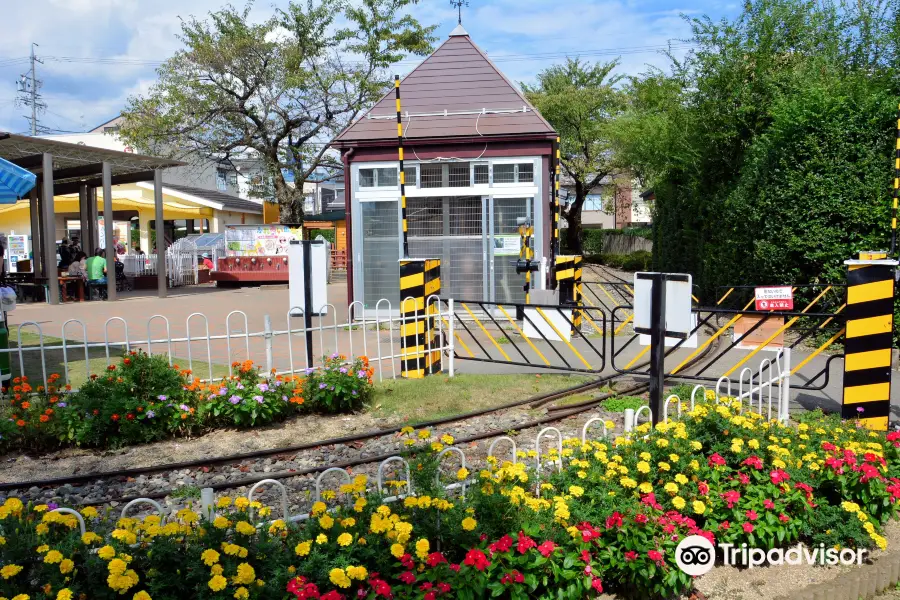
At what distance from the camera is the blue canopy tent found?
9.25 meters

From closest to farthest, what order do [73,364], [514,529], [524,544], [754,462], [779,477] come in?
[524,544] < [514,529] < [779,477] < [754,462] < [73,364]

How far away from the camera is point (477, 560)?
325 cm

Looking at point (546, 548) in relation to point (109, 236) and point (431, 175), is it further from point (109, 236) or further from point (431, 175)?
point (109, 236)

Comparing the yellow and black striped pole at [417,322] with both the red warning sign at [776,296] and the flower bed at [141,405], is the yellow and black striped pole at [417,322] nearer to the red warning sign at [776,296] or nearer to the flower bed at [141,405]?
the flower bed at [141,405]

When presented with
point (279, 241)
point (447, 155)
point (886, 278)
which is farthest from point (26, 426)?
point (279, 241)

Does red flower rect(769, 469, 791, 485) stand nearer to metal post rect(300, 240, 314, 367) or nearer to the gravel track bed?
the gravel track bed

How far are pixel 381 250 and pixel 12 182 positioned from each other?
691 centimetres

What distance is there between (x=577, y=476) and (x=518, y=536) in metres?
0.94

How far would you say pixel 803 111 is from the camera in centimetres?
1120

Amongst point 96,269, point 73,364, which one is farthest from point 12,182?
point 96,269

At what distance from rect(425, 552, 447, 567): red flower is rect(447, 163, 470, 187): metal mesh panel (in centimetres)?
1193

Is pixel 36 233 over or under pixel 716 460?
over

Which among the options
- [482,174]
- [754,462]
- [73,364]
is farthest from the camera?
[482,174]

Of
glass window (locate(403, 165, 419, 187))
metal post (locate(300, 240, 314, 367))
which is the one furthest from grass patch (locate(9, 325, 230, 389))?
glass window (locate(403, 165, 419, 187))
